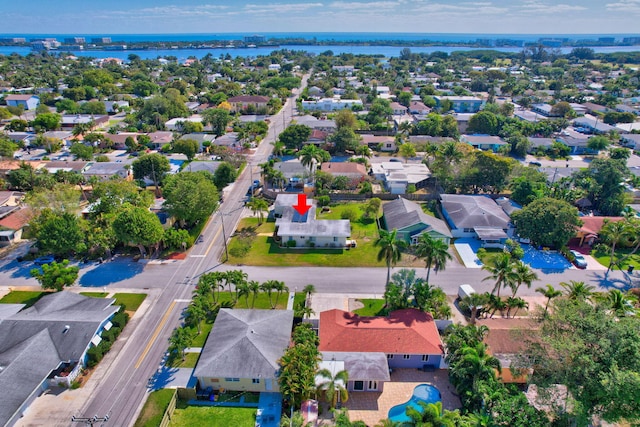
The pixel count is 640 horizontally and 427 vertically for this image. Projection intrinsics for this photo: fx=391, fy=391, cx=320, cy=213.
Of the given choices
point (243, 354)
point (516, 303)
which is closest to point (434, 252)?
point (516, 303)

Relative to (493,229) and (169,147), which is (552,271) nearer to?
(493,229)

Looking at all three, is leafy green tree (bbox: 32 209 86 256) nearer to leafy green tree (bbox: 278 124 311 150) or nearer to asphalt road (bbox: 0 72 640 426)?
A: asphalt road (bbox: 0 72 640 426)

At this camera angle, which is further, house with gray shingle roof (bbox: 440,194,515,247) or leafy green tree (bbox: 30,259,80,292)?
house with gray shingle roof (bbox: 440,194,515,247)

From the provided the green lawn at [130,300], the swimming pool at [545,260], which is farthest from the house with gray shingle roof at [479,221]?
the green lawn at [130,300]

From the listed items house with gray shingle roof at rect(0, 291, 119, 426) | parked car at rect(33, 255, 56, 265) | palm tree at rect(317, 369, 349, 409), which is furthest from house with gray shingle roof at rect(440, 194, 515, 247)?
parked car at rect(33, 255, 56, 265)

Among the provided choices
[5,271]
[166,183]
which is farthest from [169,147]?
[5,271]
